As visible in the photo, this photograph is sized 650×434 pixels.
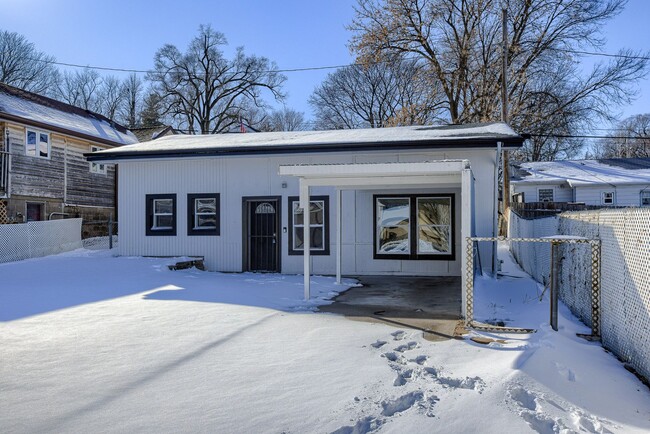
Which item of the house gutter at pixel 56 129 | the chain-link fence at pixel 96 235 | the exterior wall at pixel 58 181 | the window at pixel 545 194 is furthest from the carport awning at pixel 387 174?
the window at pixel 545 194

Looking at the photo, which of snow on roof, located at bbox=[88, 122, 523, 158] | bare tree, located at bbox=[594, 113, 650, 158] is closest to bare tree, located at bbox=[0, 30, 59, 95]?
snow on roof, located at bbox=[88, 122, 523, 158]

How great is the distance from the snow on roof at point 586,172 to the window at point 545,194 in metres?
0.94

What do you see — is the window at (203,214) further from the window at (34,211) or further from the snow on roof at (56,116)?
the window at (34,211)

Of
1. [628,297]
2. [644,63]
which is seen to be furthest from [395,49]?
[628,297]

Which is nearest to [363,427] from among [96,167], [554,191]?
[96,167]

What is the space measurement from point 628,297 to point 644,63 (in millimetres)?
28145

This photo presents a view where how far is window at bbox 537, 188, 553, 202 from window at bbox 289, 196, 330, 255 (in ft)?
72.6

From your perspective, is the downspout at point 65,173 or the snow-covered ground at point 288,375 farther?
the downspout at point 65,173

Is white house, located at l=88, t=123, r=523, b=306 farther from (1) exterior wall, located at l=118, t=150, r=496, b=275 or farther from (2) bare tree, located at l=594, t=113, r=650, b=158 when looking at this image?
(2) bare tree, located at l=594, t=113, r=650, b=158

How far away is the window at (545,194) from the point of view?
29844mm

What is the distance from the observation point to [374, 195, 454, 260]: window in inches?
465

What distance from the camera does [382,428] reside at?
3270 mm

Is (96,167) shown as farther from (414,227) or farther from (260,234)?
(414,227)

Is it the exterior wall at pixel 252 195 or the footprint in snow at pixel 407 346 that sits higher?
the exterior wall at pixel 252 195
